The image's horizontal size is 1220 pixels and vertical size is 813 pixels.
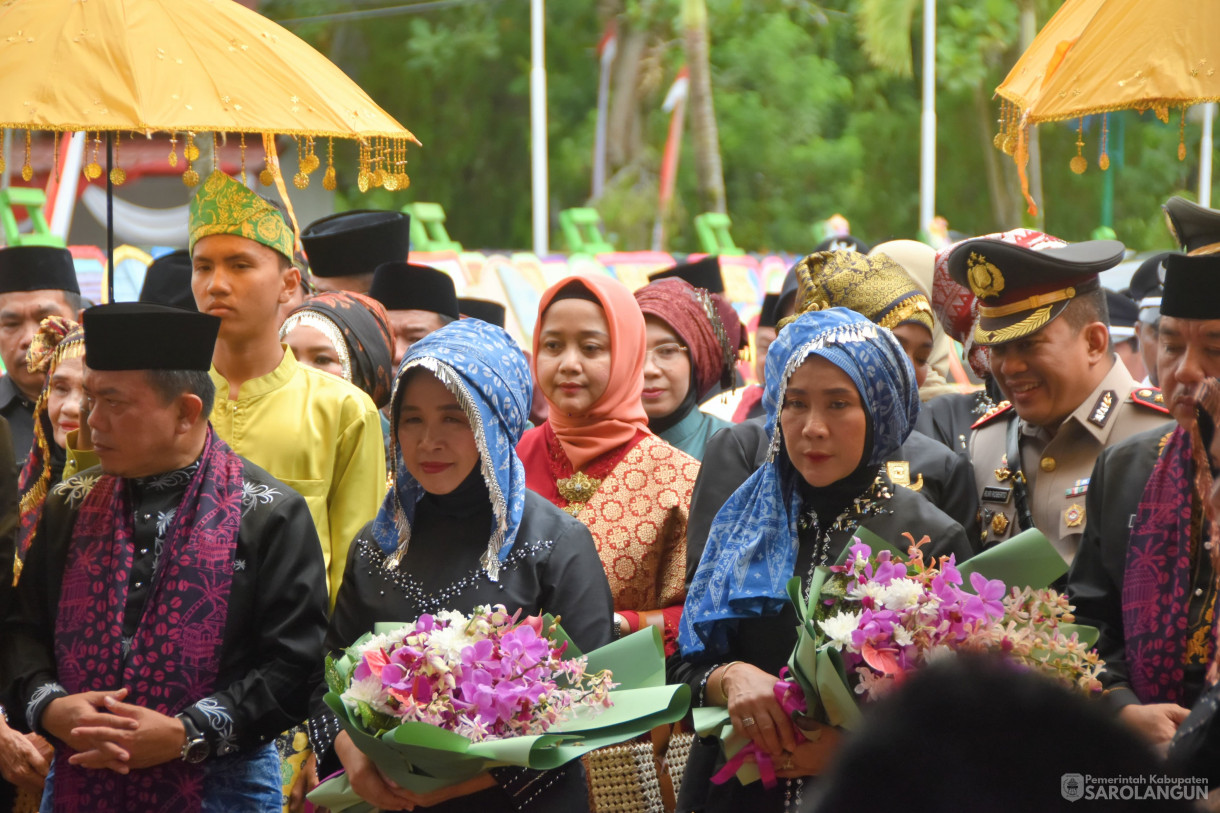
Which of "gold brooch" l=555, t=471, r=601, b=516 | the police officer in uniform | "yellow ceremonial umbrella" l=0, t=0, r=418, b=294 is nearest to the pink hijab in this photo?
"gold brooch" l=555, t=471, r=601, b=516

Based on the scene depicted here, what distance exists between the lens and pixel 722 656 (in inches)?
132

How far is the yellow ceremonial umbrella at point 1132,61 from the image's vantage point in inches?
142

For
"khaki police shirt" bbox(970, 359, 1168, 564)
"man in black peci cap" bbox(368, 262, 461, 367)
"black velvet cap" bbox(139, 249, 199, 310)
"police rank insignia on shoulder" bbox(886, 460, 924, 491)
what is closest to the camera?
"police rank insignia on shoulder" bbox(886, 460, 924, 491)

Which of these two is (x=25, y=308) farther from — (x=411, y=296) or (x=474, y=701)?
(x=474, y=701)

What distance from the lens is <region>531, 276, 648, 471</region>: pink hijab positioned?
4418 millimetres

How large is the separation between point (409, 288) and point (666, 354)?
1.48 m

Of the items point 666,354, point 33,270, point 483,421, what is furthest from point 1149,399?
point 33,270

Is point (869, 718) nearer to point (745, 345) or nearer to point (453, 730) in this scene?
point (453, 730)

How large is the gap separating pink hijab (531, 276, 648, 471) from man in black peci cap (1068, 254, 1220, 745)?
1.69 m

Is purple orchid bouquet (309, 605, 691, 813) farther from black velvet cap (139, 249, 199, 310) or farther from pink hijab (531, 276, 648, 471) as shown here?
black velvet cap (139, 249, 199, 310)

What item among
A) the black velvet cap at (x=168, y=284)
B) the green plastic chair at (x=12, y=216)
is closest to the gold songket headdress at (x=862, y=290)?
the black velvet cap at (x=168, y=284)

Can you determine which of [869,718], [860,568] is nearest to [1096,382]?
[860,568]

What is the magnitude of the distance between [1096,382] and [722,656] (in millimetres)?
1498

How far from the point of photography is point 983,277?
400cm
